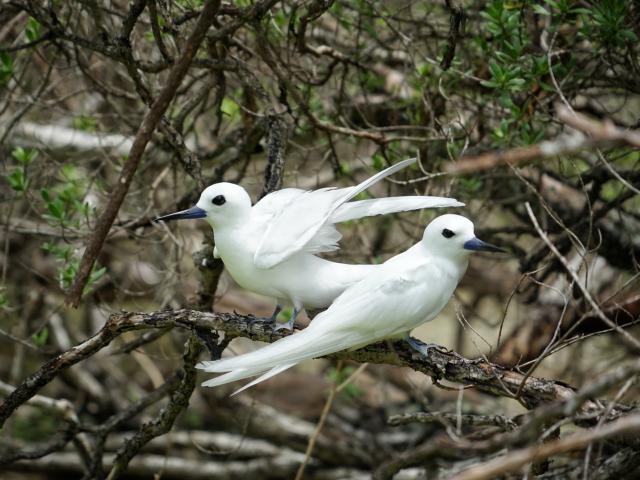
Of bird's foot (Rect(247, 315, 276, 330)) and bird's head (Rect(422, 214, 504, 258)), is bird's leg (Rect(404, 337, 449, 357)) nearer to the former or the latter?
bird's head (Rect(422, 214, 504, 258))

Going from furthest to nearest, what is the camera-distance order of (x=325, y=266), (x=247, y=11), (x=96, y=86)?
(x=96, y=86), (x=247, y=11), (x=325, y=266)

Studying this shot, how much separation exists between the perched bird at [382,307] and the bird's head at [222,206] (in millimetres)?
475

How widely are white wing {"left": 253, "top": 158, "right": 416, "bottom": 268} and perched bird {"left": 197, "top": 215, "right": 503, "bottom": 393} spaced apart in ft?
0.72

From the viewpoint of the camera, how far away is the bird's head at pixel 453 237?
9.29ft

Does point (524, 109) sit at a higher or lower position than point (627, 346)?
higher

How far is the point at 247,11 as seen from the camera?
3.29 m

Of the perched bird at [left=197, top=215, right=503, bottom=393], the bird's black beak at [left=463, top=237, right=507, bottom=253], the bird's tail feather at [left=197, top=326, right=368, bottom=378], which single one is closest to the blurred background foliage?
the bird's black beak at [left=463, top=237, right=507, bottom=253]

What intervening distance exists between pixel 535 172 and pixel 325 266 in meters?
2.49

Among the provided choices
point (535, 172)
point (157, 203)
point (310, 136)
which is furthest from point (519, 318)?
→ point (157, 203)

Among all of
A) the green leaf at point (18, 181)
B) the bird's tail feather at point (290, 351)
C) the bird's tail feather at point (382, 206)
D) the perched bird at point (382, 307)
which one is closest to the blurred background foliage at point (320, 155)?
the green leaf at point (18, 181)

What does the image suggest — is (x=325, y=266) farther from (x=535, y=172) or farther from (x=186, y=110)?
(x=535, y=172)

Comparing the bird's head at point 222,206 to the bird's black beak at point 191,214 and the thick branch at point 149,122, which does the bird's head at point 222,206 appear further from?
the thick branch at point 149,122

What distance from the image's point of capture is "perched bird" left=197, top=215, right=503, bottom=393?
2754mm

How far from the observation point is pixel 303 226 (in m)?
2.83
